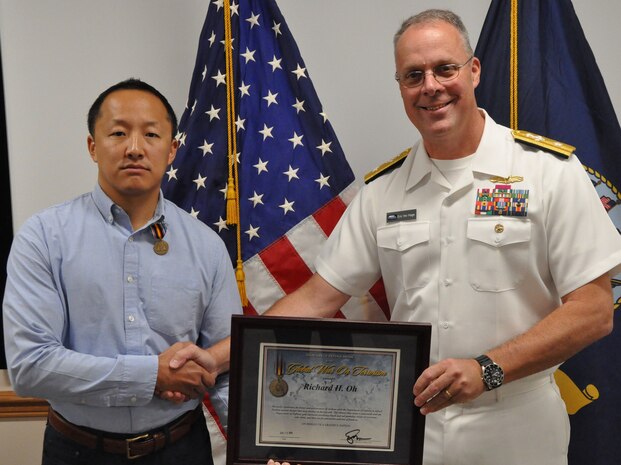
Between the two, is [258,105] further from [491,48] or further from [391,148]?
[491,48]

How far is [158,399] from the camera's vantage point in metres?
1.86

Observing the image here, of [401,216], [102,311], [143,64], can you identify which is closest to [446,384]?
[401,216]

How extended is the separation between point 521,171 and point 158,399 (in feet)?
3.73

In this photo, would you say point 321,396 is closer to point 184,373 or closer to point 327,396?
point 327,396

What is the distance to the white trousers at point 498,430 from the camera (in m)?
1.91

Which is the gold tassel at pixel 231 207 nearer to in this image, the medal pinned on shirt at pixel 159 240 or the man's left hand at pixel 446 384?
the medal pinned on shirt at pixel 159 240

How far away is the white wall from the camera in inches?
102

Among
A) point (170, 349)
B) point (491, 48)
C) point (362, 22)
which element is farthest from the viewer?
point (362, 22)

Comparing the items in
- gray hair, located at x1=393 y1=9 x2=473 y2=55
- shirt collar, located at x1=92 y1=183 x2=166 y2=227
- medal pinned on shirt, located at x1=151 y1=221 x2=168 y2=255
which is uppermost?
gray hair, located at x1=393 y1=9 x2=473 y2=55

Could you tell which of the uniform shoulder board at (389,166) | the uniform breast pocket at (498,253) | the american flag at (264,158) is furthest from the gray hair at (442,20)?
the american flag at (264,158)

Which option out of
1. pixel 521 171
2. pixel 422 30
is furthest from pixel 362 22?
pixel 521 171

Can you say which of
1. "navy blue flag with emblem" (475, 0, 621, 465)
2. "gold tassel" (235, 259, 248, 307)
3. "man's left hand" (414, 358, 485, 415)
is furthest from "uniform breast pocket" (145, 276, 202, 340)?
"navy blue flag with emblem" (475, 0, 621, 465)

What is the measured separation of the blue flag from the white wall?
28cm
